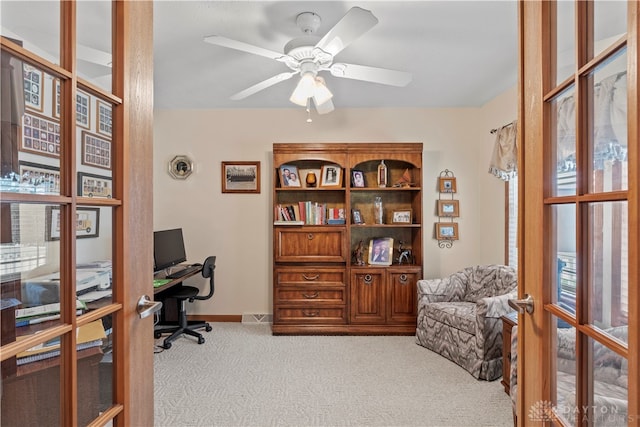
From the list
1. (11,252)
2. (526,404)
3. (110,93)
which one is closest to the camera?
(11,252)

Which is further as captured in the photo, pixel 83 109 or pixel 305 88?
pixel 305 88

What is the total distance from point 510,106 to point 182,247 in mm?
3819

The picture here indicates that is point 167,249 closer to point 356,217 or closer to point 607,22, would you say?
point 356,217

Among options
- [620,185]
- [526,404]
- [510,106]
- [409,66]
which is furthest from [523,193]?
[510,106]

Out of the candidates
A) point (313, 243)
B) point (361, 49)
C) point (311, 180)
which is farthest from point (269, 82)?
point (313, 243)

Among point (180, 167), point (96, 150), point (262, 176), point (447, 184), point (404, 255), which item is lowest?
point (404, 255)

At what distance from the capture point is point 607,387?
740 millimetres

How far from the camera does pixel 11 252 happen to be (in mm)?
633

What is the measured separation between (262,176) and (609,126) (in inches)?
141

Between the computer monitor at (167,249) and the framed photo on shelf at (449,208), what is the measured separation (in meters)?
3.07

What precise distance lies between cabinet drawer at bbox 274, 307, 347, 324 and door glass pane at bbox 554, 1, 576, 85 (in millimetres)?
3113

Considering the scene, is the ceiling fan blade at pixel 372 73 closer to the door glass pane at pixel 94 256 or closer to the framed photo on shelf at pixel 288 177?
the framed photo on shelf at pixel 288 177

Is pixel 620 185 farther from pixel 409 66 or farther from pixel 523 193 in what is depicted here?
pixel 409 66

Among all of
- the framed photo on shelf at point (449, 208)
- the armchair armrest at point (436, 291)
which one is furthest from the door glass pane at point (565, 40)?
the framed photo on shelf at point (449, 208)
